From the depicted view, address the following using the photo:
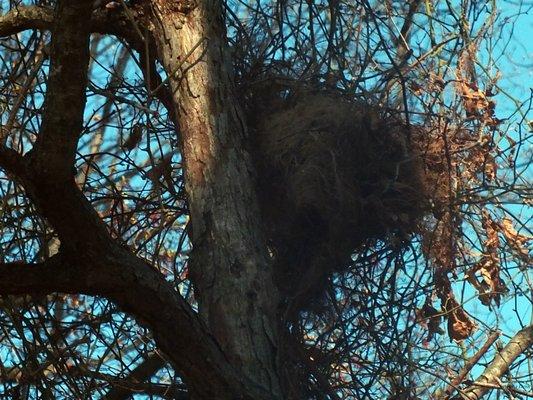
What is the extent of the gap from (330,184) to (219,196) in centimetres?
47

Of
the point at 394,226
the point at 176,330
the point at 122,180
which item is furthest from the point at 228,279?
the point at 122,180

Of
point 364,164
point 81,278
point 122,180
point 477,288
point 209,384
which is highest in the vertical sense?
point 122,180

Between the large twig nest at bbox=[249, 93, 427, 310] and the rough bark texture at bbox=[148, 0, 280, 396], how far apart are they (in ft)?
0.73

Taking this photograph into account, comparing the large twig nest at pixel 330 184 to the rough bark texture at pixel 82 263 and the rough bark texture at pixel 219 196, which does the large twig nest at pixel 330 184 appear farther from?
the rough bark texture at pixel 82 263

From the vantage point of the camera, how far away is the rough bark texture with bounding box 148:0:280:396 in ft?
10.3

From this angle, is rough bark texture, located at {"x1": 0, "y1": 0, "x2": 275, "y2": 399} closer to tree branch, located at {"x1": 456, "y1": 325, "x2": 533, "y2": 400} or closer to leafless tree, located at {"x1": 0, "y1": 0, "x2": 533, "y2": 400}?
leafless tree, located at {"x1": 0, "y1": 0, "x2": 533, "y2": 400}

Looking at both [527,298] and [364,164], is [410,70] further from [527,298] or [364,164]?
[527,298]

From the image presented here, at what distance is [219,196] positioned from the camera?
133 inches

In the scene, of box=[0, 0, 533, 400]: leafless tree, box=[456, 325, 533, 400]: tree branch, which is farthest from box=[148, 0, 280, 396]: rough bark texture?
box=[456, 325, 533, 400]: tree branch

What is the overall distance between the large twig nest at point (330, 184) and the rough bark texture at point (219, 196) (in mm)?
224

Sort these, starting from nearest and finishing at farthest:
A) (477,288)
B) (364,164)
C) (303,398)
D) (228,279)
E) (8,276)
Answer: (8,276), (228,279), (303,398), (364,164), (477,288)

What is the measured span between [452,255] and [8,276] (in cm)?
196

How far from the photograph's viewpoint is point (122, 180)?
5.91 metres

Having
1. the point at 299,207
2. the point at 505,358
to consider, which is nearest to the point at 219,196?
the point at 299,207
